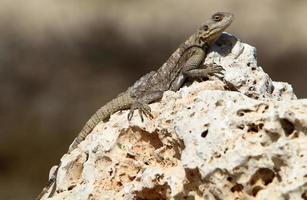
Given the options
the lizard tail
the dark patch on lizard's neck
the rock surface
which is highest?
the dark patch on lizard's neck

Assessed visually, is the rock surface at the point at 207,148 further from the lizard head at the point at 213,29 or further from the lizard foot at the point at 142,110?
the lizard head at the point at 213,29

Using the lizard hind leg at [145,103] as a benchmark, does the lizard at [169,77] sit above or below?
above

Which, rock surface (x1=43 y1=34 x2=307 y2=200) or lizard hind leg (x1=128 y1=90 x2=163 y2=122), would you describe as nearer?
rock surface (x1=43 y1=34 x2=307 y2=200)

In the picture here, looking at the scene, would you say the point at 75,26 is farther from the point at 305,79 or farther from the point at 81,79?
the point at 305,79

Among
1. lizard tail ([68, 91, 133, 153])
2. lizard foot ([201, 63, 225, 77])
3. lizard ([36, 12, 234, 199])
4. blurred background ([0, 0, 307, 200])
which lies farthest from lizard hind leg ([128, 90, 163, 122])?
blurred background ([0, 0, 307, 200])

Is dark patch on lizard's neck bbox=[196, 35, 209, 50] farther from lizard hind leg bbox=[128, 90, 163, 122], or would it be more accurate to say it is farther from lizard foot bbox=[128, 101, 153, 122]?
lizard foot bbox=[128, 101, 153, 122]

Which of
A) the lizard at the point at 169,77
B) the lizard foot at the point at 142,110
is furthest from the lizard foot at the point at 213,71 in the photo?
the lizard foot at the point at 142,110

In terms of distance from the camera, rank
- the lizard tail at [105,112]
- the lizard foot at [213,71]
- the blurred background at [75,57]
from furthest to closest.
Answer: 1. the blurred background at [75,57]
2. the lizard tail at [105,112]
3. the lizard foot at [213,71]
